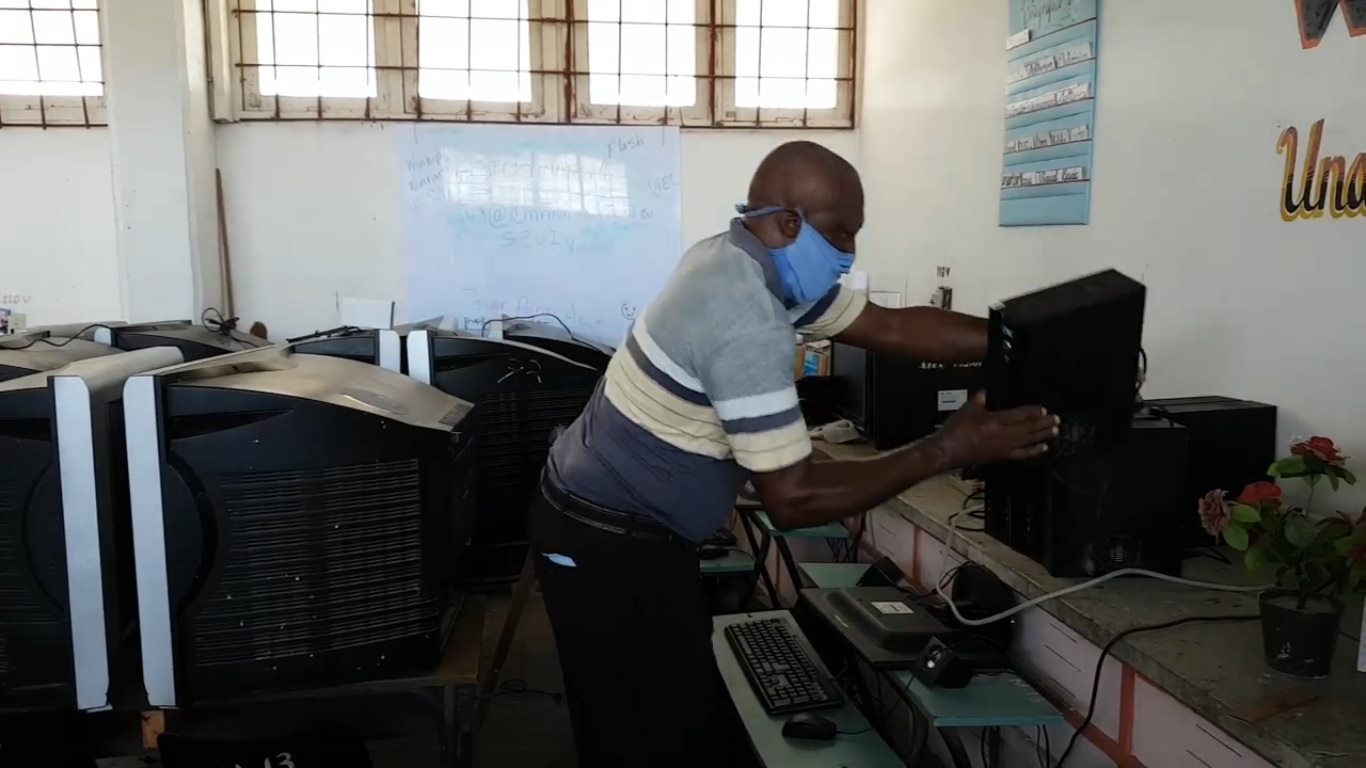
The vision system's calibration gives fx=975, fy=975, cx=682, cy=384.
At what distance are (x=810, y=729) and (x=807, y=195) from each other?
908 mm

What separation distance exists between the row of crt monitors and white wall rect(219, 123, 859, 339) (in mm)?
2154

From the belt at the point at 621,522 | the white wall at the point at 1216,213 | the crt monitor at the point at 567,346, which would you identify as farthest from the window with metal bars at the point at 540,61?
the belt at the point at 621,522

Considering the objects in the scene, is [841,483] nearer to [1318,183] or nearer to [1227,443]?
[1227,443]

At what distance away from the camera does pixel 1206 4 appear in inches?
71.9

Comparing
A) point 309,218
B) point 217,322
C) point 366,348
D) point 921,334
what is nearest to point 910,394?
point 921,334

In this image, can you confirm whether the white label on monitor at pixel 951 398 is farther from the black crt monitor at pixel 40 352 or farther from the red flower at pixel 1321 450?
the black crt monitor at pixel 40 352

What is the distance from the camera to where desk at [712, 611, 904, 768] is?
5.32 ft

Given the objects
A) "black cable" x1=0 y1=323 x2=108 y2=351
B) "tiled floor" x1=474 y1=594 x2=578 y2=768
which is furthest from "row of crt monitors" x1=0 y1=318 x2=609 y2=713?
"tiled floor" x1=474 y1=594 x2=578 y2=768

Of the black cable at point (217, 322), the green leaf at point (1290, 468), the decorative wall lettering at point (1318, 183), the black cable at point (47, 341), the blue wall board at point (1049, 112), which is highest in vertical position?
the blue wall board at point (1049, 112)

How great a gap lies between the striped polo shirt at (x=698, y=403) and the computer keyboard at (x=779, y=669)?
1.51ft

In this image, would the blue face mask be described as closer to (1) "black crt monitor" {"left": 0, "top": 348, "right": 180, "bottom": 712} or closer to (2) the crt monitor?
(1) "black crt monitor" {"left": 0, "top": 348, "right": 180, "bottom": 712}

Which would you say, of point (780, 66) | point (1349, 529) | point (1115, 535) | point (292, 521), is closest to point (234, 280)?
point (780, 66)

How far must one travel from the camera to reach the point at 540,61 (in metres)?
3.72

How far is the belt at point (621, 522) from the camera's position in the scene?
1.52 metres
